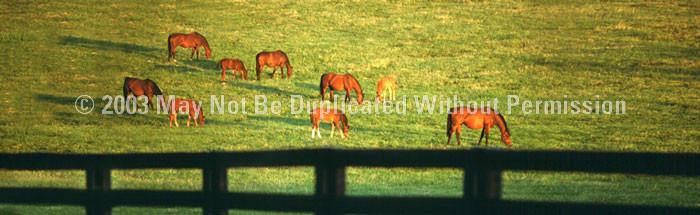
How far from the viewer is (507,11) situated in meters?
55.7

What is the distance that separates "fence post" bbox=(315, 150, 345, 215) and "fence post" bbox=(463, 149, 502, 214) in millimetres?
1248

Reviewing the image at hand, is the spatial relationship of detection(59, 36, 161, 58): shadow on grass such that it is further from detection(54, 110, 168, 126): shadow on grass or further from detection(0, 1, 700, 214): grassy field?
detection(54, 110, 168, 126): shadow on grass

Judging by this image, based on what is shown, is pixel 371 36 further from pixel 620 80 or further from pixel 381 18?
pixel 620 80

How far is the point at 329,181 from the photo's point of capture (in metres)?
9.91

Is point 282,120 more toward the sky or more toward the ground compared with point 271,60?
more toward the ground

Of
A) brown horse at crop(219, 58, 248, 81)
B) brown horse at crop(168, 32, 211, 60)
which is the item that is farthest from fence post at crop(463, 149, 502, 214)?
brown horse at crop(168, 32, 211, 60)

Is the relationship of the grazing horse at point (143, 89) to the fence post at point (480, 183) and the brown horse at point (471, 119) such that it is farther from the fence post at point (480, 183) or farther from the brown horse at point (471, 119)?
the fence post at point (480, 183)

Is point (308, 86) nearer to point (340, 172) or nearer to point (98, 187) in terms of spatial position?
point (98, 187)

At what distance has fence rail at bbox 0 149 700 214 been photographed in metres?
8.93

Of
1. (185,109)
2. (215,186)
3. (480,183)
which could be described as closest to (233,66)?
(185,109)

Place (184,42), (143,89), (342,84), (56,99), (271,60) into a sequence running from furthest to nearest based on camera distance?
(184,42)
(271,60)
(56,99)
(143,89)
(342,84)

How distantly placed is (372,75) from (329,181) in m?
31.7

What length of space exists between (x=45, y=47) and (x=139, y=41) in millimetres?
4193

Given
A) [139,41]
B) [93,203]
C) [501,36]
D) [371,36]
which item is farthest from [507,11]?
[93,203]
